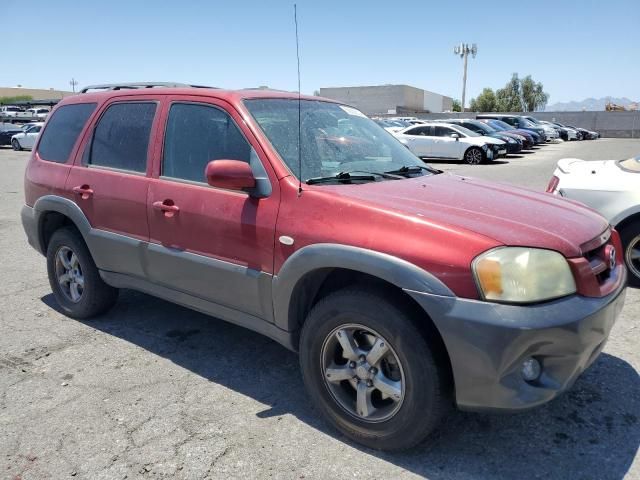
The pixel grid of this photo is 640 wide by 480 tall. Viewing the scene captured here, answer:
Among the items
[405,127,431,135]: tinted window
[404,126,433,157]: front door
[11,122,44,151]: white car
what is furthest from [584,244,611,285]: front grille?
[11,122,44,151]: white car

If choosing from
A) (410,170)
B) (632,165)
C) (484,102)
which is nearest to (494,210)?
(410,170)

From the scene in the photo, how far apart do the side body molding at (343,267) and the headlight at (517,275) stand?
0.57ft

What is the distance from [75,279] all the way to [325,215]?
2.76 metres

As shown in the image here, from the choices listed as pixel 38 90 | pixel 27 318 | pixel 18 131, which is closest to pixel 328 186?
pixel 27 318

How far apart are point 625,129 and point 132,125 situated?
2199 inches

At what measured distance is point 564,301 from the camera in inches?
94.7

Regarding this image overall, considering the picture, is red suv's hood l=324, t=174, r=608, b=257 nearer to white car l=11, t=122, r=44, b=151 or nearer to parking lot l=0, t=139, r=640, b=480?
parking lot l=0, t=139, r=640, b=480

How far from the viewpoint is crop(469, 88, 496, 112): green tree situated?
302ft

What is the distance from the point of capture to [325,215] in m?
2.80

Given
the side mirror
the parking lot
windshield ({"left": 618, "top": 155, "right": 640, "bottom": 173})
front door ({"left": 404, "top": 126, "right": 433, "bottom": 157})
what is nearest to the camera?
the parking lot

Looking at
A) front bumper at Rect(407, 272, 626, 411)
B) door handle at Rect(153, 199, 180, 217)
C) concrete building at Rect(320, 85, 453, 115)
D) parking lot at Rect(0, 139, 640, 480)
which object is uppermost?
concrete building at Rect(320, 85, 453, 115)

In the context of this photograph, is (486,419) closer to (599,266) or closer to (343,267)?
(599,266)

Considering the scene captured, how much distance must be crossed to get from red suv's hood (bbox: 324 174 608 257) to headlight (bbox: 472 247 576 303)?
0.22 feet

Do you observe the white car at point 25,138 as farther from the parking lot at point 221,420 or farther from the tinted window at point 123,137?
the parking lot at point 221,420
